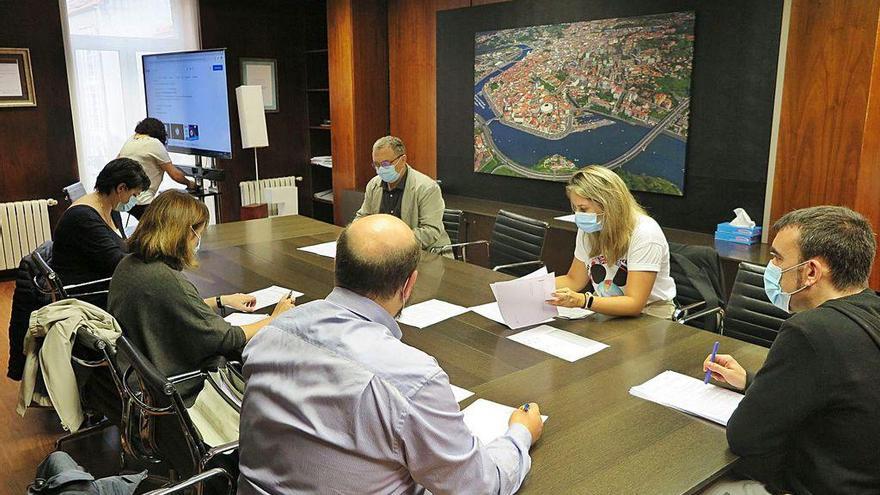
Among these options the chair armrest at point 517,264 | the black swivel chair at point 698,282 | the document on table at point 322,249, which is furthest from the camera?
the chair armrest at point 517,264

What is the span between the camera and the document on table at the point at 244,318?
251 centimetres

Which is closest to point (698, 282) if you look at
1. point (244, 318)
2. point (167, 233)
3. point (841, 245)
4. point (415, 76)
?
point (841, 245)

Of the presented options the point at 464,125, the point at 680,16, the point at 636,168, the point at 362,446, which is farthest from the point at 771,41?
the point at 362,446

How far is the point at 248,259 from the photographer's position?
Result: 3416 mm

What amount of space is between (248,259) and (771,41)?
3.10 m

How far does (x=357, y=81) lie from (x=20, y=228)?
3142mm

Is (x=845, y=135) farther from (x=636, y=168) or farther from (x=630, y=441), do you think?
(x=630, y=441)

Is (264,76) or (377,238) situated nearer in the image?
(377,238)

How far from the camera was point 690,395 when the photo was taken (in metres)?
1.83

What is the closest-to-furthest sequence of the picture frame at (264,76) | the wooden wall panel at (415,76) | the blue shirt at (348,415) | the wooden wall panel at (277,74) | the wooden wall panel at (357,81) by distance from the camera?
the blue shirt at (348,415), the wooden wall panel at (415,76), the wooden wall panel at (357,81), the wooden wall panel at (277,74), the picture frame at (264,76)

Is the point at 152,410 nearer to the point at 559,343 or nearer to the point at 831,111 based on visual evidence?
the point at 559,343

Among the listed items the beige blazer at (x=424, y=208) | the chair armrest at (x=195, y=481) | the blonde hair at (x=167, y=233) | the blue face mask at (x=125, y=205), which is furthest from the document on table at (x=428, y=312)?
the blue face mask at (x=125, y=205)

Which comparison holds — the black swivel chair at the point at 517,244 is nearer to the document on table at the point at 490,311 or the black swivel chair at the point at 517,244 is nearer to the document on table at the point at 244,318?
the document on table at the point at 490,311

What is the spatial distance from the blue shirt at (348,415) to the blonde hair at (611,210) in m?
1.55
